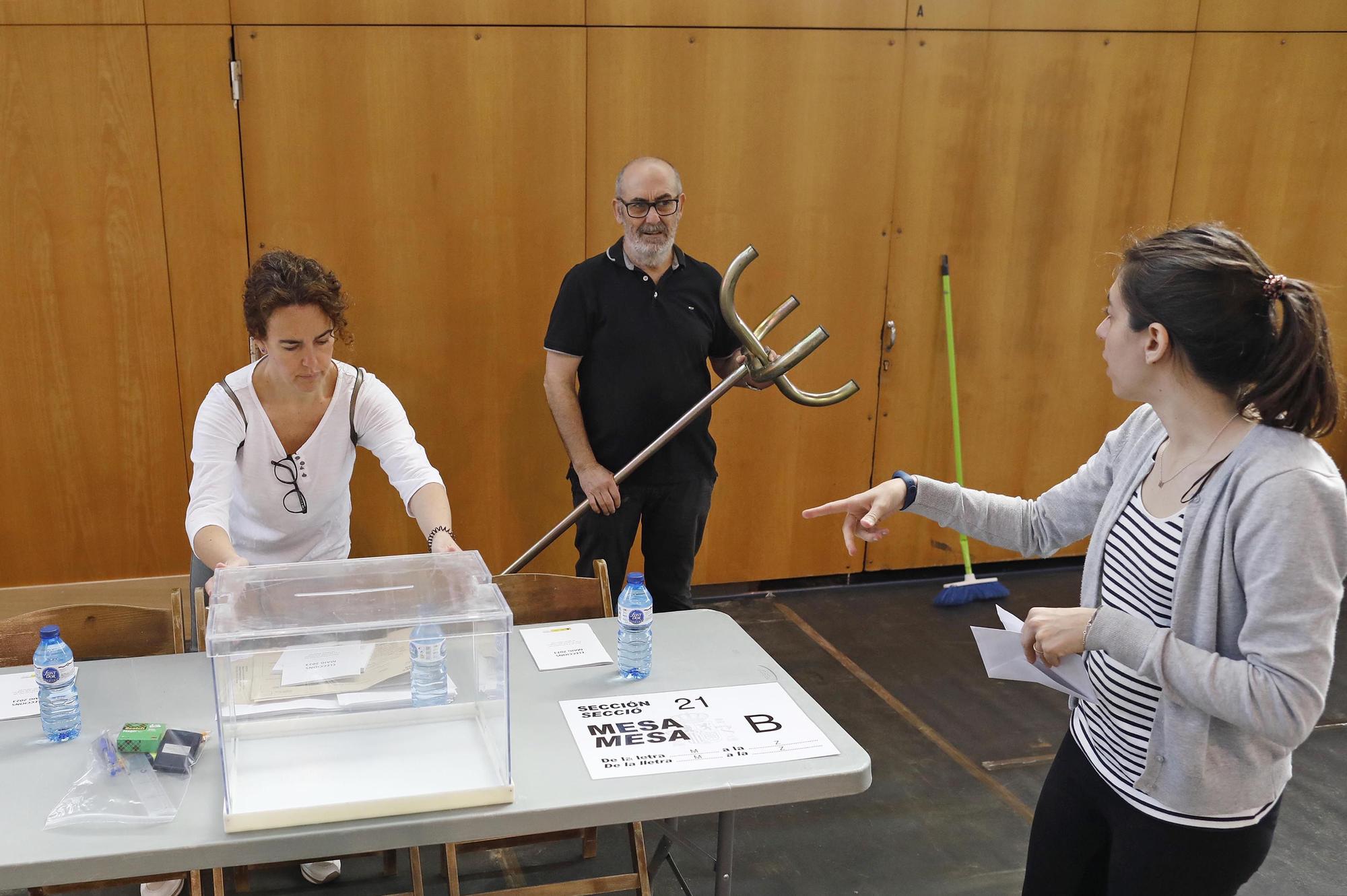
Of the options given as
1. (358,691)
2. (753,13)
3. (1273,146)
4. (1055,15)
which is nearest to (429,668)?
(358,691)

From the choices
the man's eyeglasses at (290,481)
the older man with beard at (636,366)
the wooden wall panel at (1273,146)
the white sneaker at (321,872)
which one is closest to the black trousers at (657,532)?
the older man with beard at (636,366)

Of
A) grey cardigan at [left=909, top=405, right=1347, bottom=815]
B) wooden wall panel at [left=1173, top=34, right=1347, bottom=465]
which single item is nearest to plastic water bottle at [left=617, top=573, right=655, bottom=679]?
grey cardigan at [left=909, top=405, right=1347, bottom=815]

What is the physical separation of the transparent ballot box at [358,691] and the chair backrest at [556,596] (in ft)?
1.67

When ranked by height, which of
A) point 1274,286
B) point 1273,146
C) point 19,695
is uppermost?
point 1273,146

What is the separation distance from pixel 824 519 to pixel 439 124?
2.21m

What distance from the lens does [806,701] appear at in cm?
181

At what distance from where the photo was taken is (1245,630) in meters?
1.27

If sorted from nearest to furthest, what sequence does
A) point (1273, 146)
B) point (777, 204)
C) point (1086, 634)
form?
point (1086, 634), point (777, 204), point (1273, 146)

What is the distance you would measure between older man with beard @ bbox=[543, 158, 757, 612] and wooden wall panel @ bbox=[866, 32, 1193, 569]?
1.35 meters

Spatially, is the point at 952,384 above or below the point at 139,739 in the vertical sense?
above

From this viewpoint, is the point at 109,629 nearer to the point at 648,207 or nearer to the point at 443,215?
the point at 648,207

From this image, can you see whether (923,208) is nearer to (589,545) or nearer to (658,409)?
(658,409)

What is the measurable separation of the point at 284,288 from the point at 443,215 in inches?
57.2

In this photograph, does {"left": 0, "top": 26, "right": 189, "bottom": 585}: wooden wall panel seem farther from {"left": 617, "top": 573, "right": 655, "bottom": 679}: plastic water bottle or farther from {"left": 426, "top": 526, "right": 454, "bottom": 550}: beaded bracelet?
{"left": 617, "top": 573, "right": 655, "bottom": 679}: plastic water bottle
